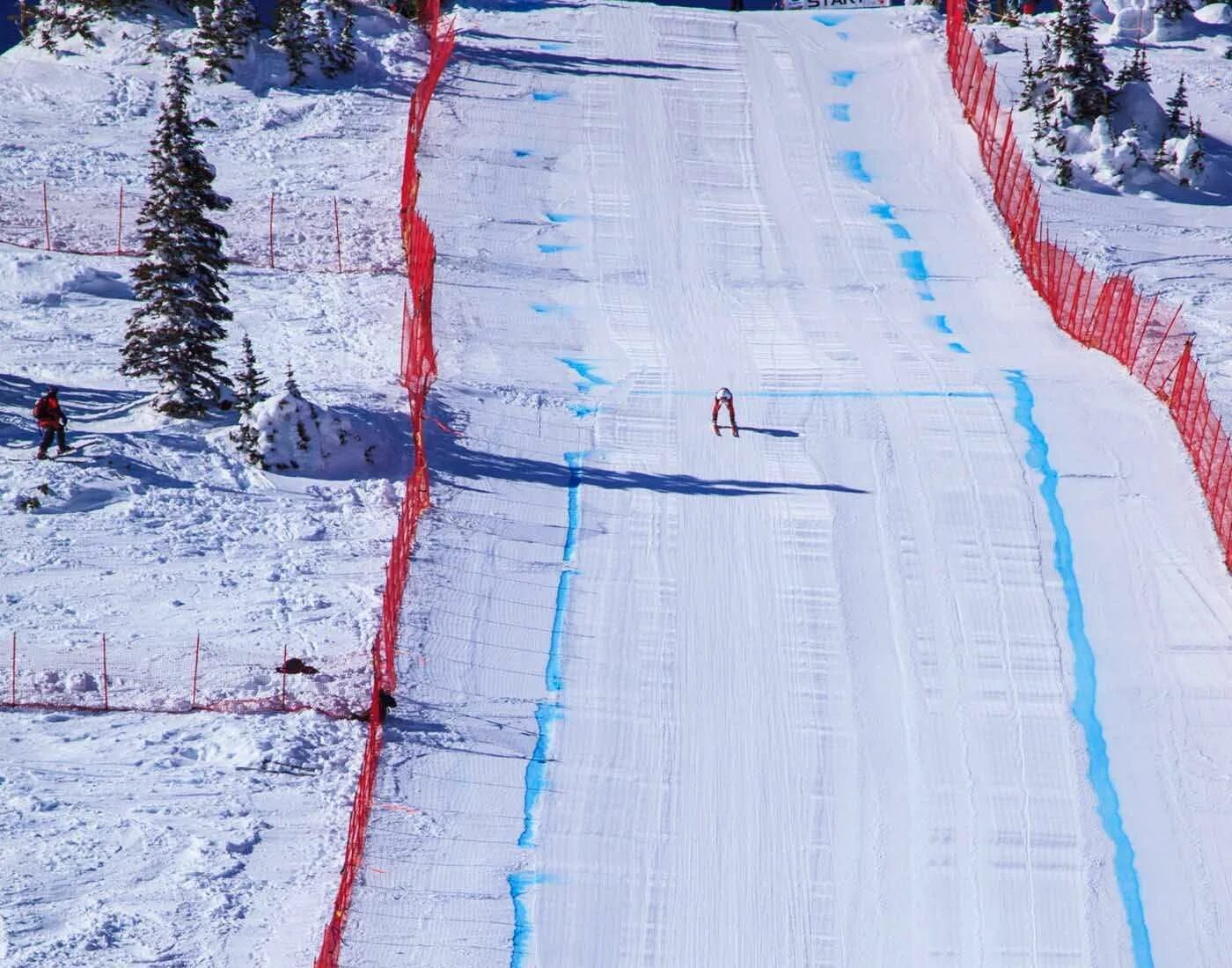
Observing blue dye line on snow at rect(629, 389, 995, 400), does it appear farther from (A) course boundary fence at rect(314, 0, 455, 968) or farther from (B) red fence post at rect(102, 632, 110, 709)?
(B) red fence post at rect(102, 632, 110, 709)

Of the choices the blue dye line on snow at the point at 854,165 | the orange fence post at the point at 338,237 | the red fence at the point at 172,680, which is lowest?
the red fence at the point at 172,680

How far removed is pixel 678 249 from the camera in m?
29.4

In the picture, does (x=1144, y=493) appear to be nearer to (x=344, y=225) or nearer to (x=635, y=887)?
(x=635, y=887)

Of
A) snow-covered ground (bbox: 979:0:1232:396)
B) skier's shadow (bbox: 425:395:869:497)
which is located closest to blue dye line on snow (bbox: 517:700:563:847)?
skier's shadow (bbox: 425:395:869:497)

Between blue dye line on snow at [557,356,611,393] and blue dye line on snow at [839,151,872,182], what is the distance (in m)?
8.16

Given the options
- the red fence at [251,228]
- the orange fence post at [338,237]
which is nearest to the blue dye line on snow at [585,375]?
the red fence at [251,228]

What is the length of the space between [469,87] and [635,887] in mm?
21893

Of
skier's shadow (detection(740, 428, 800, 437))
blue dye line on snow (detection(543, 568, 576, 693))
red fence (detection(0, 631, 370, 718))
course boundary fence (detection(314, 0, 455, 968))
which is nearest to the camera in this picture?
course boundary fence (detection(314, 0, 455, 968))

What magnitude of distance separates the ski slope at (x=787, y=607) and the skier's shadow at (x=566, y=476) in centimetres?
6

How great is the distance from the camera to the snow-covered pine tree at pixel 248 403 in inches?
887

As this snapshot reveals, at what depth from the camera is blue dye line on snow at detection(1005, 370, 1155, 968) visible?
16266 mm

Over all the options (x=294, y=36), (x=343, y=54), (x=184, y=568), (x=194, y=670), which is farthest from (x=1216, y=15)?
(x=194, y=670)

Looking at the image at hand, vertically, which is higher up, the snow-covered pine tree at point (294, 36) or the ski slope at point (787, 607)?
the snow-covered pine tree at point (294, 36)

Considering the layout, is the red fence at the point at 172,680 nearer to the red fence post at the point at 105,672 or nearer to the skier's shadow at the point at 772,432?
the red fence post at the point at 105,672
